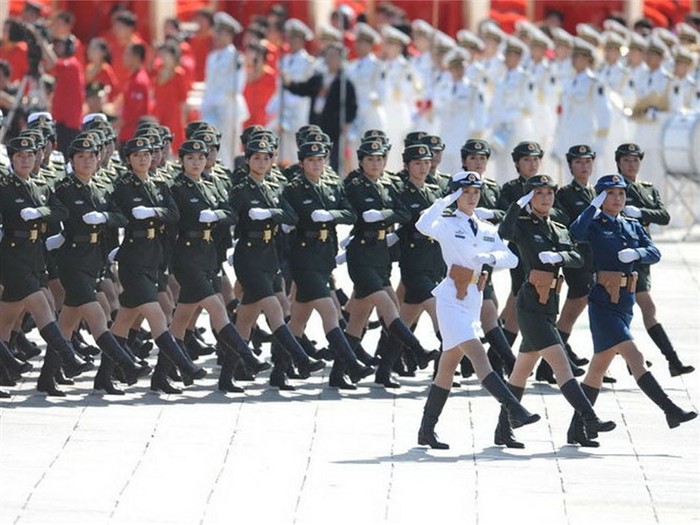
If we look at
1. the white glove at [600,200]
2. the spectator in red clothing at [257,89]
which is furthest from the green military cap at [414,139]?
the spectator in red clothing at [257,89]

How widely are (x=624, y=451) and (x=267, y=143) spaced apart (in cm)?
343

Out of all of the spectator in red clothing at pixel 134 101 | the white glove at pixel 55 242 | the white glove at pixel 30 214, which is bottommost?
the spectator in red clothing at pixel 134 101

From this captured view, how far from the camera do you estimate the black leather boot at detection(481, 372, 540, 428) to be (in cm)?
1438

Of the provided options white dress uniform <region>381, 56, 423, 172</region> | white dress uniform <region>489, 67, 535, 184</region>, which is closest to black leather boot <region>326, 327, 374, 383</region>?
white dress uniform <region>489, 67, 535, 184</region>

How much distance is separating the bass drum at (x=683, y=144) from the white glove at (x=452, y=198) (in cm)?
1176

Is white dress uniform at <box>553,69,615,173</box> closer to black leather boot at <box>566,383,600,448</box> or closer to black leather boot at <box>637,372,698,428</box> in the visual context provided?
black leather boot at <box>637,372,698,428</box>

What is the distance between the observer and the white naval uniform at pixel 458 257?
14508 mm

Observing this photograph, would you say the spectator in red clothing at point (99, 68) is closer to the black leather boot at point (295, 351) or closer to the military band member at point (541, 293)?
the black leather boot at point (295, 351)

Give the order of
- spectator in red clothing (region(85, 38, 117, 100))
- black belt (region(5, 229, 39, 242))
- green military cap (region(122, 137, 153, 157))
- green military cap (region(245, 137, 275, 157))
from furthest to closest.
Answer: spectator in red clothing (region(85, 38, 117, 100))
green military cap (region(245, 137, 275, 157))
green military cap (region(122, 137, 153, 157))
black belt (region(5, 229, 39, 242))

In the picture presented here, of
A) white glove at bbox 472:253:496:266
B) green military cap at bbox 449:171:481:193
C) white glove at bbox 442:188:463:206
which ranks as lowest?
white glove at bbox 472:253:496:266

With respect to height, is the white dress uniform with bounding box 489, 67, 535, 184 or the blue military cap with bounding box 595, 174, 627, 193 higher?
the blue military cap with bounding box 595, 174, 627, 193

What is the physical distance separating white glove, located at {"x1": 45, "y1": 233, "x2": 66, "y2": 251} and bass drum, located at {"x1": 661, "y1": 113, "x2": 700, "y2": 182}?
11075 millimetres

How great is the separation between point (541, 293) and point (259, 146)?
2.69 m

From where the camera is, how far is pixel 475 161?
56.4ft
